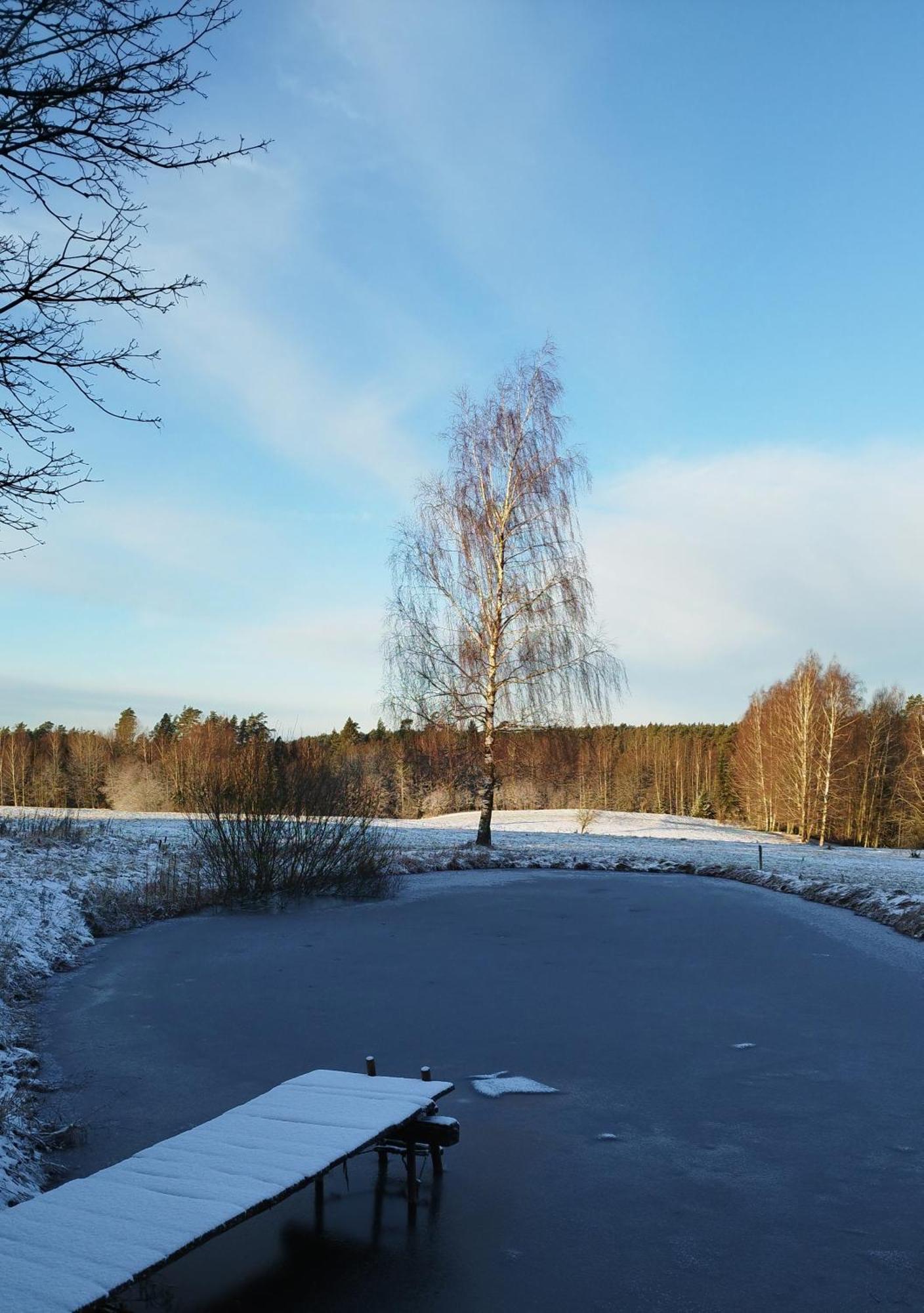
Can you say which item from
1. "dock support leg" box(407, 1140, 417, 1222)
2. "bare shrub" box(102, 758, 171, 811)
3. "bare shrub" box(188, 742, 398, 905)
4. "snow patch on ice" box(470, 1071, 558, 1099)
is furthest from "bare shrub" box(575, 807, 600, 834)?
"dock support leg" box(407, 1140, 417, 1222)

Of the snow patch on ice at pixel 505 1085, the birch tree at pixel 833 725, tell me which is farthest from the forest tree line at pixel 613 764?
the snow patch on ice at pixel 505 1085

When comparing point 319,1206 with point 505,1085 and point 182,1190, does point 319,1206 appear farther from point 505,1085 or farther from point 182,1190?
point 505,1085

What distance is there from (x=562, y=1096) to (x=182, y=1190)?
2992 millimetres

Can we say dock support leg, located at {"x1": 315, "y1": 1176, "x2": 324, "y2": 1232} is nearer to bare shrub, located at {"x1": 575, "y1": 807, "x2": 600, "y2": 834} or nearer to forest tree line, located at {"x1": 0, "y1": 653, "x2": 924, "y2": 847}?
forest tree line, located at {"x1": 0, "y1": 653, "x2": 924, "y2": 847}

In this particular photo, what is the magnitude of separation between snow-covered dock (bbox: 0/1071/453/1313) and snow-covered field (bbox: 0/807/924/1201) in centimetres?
97

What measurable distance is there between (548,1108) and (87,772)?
6264cm

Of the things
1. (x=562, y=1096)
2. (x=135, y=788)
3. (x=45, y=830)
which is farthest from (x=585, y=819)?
(x=135, y=788)

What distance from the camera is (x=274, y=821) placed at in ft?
46.6

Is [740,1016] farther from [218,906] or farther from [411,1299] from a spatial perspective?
[218,906]

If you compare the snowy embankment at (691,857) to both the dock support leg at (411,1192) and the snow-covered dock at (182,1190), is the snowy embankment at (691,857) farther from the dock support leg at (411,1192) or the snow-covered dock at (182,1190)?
the snow-covered dock at (182,1190)

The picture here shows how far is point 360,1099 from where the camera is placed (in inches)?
184

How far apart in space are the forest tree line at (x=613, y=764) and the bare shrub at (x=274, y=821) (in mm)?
375

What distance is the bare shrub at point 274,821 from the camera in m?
14.1

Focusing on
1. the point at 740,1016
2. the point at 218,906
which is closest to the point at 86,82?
the point at 740,1016
